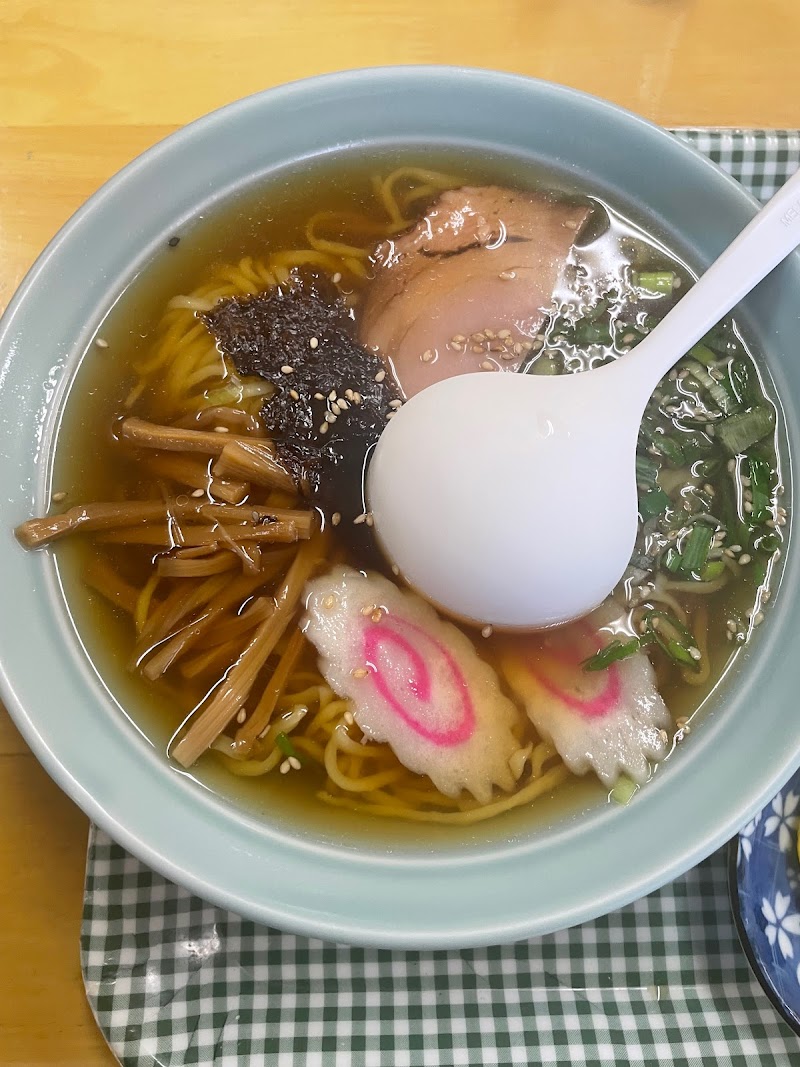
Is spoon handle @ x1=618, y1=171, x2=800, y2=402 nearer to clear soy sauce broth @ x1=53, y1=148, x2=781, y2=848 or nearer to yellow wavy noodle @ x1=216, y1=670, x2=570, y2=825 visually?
clear soy sauce broth @ x1=53, y1=148, x2=781, y2=848

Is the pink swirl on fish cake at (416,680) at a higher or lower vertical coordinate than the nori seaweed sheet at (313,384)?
lower

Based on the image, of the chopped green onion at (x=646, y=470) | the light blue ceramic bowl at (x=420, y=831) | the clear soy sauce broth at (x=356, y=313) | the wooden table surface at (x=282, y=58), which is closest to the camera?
the light blue ceramic bowl at (x=420, y=831)

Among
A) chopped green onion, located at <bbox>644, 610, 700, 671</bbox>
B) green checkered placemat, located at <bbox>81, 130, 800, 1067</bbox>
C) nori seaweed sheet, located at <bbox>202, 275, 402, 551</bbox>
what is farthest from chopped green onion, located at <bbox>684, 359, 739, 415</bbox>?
green checkered placemat, located at <bbox>81, 130, 800, 1067</bbox>

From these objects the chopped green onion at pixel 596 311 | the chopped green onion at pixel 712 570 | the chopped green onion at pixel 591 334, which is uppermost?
the chopped green onion at pixel 596 311

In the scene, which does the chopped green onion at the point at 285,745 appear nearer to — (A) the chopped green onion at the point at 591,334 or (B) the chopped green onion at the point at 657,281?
(A) the chopped green onion at the point at 591,334

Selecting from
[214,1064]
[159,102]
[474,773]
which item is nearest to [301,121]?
[159,102]

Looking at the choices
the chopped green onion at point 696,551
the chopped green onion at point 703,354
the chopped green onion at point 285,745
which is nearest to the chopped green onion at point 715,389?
the chopped green onion at point 703,354

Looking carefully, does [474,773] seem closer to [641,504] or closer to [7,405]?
[641,504]
